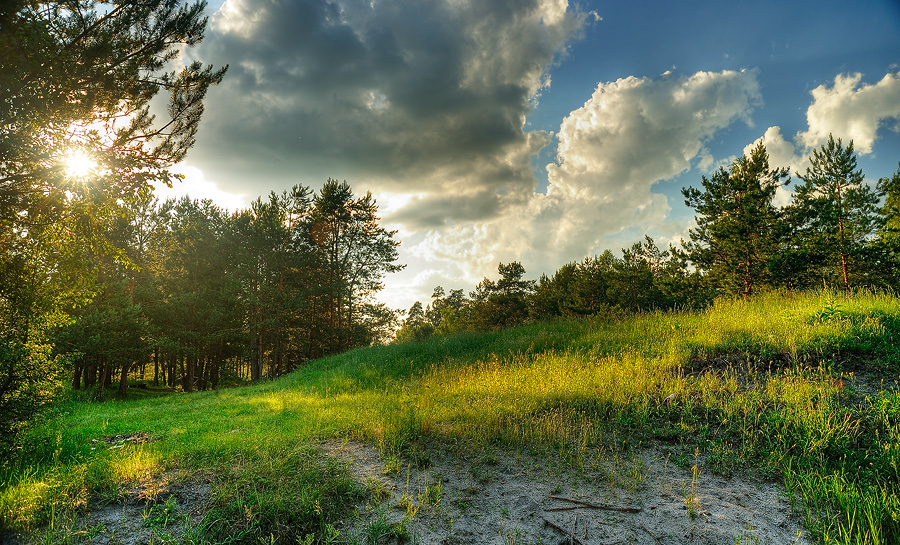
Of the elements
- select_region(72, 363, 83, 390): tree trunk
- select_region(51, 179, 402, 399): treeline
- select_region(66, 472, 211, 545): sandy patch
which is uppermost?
select_region(51, 179, 402, 399): treeline

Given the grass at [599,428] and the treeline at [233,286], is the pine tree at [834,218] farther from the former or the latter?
the treeline at [233,286]

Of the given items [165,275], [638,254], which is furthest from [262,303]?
[638,254]

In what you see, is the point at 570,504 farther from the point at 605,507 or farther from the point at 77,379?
the point at 77,379

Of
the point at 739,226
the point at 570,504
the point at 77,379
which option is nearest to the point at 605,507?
the point at 570,504

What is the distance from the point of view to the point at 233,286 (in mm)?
26000

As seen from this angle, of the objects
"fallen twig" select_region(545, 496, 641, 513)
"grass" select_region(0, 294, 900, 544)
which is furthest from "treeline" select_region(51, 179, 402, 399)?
"fallen twig" select_region(545, 496, 641, 513)

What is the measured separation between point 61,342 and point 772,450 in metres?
28.3

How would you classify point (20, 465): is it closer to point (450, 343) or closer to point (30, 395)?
point (30, 395)

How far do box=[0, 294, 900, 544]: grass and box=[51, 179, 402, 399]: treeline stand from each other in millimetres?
17662

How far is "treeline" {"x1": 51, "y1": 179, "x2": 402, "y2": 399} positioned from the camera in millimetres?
22609

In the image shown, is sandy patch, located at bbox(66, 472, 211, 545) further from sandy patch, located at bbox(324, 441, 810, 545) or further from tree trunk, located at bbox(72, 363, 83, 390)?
tree trunk, located at bbox(72, 363, 83, 390)

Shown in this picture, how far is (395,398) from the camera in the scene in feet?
26.7

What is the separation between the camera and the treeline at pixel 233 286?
74.2 ft

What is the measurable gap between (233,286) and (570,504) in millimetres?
27738
